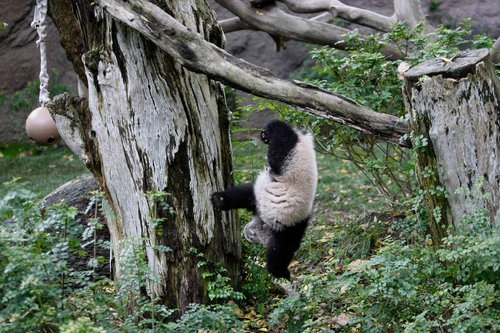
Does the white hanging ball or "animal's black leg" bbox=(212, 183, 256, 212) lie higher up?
the white hanging ball

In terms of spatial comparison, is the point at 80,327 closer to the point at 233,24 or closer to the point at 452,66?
the point at 452,66

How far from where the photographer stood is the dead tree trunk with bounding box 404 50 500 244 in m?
4.20

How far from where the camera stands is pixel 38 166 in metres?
10.8

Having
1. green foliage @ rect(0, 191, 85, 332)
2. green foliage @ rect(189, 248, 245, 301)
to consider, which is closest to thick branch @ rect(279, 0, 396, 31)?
green foliage @ rect(189, 248, 245, 301)

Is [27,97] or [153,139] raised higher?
[27,97]

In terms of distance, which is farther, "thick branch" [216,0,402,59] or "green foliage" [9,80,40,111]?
"green foliage" [9,80,40,111]

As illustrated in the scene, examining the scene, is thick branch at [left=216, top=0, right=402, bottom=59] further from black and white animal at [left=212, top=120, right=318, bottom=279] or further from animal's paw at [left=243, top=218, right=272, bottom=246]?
animal's paw at [left=243, top=218, right=272, bottom=246]

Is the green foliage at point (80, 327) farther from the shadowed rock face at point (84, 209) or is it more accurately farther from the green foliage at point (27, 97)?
the green foliage at point (27, 97)

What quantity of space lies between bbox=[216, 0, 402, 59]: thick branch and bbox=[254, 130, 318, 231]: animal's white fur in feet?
10.9

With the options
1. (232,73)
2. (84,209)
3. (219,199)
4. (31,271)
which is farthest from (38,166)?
(31,271)

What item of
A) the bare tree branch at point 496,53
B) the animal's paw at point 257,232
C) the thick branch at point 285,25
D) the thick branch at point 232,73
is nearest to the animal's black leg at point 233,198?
the animal's paw at point 257,232

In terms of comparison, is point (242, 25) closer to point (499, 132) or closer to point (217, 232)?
point (217, 232)

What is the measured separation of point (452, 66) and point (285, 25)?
13.7 ft

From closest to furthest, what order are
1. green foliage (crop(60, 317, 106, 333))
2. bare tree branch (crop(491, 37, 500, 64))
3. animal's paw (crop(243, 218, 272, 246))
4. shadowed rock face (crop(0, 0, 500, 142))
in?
green foliage (crop(60, 317, 106, 333)) < animal's paw (crop(243, 218, 272, 246)) < bare tree branch (crop(491, 37, 500, 64)) < shadowed rock face (crop(0, 0, 500, 142))
